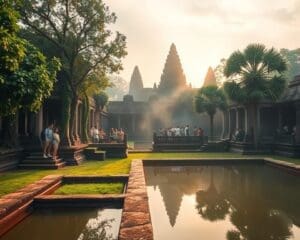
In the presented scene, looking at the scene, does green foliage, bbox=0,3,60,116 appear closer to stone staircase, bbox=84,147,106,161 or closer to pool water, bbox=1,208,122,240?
pool water, bbox=1,208,122,240

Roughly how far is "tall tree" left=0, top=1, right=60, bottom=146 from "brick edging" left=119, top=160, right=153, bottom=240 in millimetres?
3694

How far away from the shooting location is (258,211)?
7773mm

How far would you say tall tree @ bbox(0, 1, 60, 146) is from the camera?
7043 mm

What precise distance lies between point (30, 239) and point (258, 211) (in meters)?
5.16

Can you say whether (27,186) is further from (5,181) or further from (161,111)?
(161,111)

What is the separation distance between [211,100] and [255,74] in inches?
307

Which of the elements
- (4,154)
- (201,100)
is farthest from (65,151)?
(201,100)

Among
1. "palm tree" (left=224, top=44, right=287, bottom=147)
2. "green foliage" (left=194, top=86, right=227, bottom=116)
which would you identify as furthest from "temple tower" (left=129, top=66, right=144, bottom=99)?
"palm tree" (left=224, top=44, right=287, bottom=147)

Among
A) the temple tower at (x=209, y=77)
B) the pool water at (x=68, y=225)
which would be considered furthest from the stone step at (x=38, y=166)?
the temple tower at (x=209, y=77)

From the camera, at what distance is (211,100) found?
1163 inches

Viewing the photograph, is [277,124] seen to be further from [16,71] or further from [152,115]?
[16,71]

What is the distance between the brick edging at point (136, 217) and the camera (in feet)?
16.7

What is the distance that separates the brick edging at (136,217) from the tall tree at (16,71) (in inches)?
145

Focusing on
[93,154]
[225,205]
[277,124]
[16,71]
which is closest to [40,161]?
[93,154]
